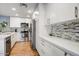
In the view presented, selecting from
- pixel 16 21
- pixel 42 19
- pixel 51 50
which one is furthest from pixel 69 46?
pixel 16 21

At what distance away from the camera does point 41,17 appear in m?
5.09

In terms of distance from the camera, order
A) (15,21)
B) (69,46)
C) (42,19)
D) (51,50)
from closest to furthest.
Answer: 1. (69,46)
2. (51,50)
3. (42,19)
4. (15,21)

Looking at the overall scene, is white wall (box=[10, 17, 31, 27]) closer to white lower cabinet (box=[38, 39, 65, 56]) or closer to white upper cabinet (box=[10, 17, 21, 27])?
white upper cabinet (box=[10, 17, 21, 27])

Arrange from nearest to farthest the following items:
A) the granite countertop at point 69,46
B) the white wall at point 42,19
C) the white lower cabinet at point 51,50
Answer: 1. the granite countertop at point 69,46
2. the white lower cabinet at point 51,50
3. the white wall at point 42,19

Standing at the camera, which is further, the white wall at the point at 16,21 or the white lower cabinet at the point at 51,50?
the white wall at the point at 16,21

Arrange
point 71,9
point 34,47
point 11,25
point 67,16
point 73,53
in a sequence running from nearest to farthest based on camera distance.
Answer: point 73,53
point 71,9
point 67,16
point 34,47
point 11,25

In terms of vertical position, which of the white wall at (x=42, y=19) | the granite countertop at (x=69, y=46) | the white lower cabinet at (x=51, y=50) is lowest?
the white lower cabinet at (x=51, y=50)

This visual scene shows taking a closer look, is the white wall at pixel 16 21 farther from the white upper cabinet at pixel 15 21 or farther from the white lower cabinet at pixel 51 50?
the white lower cabinet at pixel 51 50

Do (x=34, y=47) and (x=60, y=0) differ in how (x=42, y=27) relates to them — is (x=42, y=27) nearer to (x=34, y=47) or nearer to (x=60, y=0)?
(x=34, y=47)

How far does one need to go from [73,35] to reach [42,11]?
2684mm

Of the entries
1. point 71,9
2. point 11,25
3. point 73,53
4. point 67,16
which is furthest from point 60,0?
point 11,25

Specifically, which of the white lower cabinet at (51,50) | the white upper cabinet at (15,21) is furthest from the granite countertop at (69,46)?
the white upper cabinet at (15,21)

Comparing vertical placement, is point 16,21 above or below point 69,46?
above

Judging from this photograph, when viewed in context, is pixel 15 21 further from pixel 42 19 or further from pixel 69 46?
pixel 69 46
